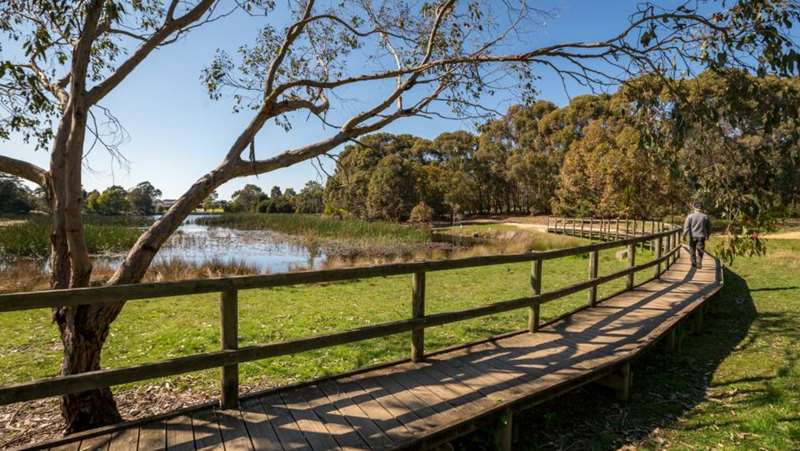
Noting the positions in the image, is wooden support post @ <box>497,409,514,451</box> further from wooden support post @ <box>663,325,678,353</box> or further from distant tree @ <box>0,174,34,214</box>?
distant tree @ <box>0,174,34,214</box>

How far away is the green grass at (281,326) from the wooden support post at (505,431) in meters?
2.47

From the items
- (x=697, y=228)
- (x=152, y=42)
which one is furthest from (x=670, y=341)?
(x=152, y=42)

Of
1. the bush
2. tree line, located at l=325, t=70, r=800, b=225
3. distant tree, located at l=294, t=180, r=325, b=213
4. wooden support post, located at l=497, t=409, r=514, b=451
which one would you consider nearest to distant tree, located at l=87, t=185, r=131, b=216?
distant tree, located at l=294, t=180, r=325, b=213

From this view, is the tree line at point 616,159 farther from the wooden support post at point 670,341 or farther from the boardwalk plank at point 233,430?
the boardwalk plank at point 233,430

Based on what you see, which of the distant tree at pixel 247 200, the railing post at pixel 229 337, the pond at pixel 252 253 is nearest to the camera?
the railing post at pixel 229 337

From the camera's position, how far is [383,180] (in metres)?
52.1

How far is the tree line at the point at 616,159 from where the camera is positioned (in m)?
3.78

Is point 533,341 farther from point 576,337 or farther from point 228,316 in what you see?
point 228,316

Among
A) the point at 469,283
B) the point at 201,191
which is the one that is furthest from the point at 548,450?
the point at 469,283

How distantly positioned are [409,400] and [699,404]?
3.41 meters

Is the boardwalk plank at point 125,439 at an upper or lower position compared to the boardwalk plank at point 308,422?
upper

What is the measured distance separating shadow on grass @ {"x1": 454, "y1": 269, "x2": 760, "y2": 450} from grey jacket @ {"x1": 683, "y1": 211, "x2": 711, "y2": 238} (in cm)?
439

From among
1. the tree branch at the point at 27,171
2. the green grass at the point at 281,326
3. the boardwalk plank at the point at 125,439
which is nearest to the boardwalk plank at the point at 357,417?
the boardwalk plank at the point at 125,439

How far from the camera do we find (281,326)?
7.72 metres
